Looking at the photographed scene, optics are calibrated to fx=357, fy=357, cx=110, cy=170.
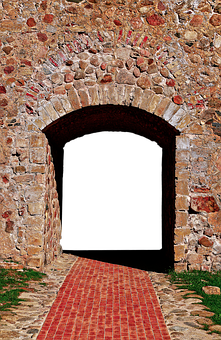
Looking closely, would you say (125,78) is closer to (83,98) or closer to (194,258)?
(83,98)

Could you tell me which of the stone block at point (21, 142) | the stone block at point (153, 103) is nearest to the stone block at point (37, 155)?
the stone block at point (21, 142)

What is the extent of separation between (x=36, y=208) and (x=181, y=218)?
2.14 metres

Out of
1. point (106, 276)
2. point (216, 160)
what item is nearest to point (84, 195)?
point (106, 276)

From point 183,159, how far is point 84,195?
2.97 metres

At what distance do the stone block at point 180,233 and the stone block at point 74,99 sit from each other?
7.70 ft

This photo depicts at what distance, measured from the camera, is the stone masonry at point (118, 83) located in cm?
529

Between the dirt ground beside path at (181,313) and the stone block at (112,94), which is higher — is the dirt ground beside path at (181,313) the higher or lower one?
the lower one

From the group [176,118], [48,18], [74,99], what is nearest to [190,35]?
[176,118]

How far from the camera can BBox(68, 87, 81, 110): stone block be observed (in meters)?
5.31

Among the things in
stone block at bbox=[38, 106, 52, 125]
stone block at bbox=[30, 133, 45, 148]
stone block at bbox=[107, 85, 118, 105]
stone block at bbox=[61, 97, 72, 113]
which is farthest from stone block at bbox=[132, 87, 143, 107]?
stone block at bbox=[30, 133, 45, 148]

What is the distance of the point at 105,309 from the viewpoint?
395cm

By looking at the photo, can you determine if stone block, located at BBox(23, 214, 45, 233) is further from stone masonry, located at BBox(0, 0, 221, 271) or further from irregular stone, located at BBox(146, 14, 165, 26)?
irregular stone, located at BBox(146, 14, 165, 26)

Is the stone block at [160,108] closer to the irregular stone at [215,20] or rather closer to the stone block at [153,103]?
the stone block at [153,103]

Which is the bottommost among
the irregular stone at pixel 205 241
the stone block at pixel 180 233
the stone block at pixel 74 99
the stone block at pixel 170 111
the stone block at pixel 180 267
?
the stone block at pixel 180 267
